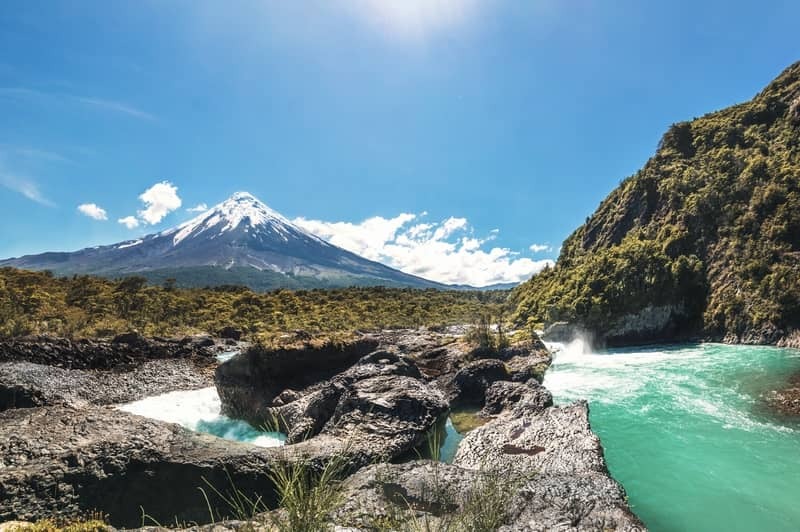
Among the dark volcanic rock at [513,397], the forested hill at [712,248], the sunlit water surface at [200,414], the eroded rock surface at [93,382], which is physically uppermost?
the forested hill at [712,248]

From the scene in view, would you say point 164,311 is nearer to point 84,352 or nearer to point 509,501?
point 84,352

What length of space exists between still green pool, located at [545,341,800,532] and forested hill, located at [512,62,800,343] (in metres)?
11.1

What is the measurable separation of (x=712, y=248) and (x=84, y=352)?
58933mm

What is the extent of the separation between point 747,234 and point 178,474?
171ft

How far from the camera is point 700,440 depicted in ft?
46.4

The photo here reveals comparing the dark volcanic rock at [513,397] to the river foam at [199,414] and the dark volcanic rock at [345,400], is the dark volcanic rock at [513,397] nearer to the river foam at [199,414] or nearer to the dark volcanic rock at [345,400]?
the dark volcanic rock at [345,400]

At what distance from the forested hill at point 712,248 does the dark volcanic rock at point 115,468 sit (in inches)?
1713

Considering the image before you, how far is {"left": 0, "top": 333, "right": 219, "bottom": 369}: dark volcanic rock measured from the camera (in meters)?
23.2

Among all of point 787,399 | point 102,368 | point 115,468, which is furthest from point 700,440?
point 102,368

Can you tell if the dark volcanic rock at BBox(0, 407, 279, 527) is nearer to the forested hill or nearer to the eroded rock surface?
the eroded rock surface

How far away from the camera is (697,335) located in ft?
132

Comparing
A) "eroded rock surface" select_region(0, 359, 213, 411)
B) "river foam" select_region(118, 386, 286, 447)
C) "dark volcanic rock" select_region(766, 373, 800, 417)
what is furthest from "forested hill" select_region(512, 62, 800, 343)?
"eroded rock surface" select_region(0, 359, 213, 411)

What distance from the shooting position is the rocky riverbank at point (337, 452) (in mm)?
6965

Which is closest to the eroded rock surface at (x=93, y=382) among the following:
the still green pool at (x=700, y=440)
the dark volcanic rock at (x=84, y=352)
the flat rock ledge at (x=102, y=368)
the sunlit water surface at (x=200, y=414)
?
the flat rock ledge at (x=102, y=368)
